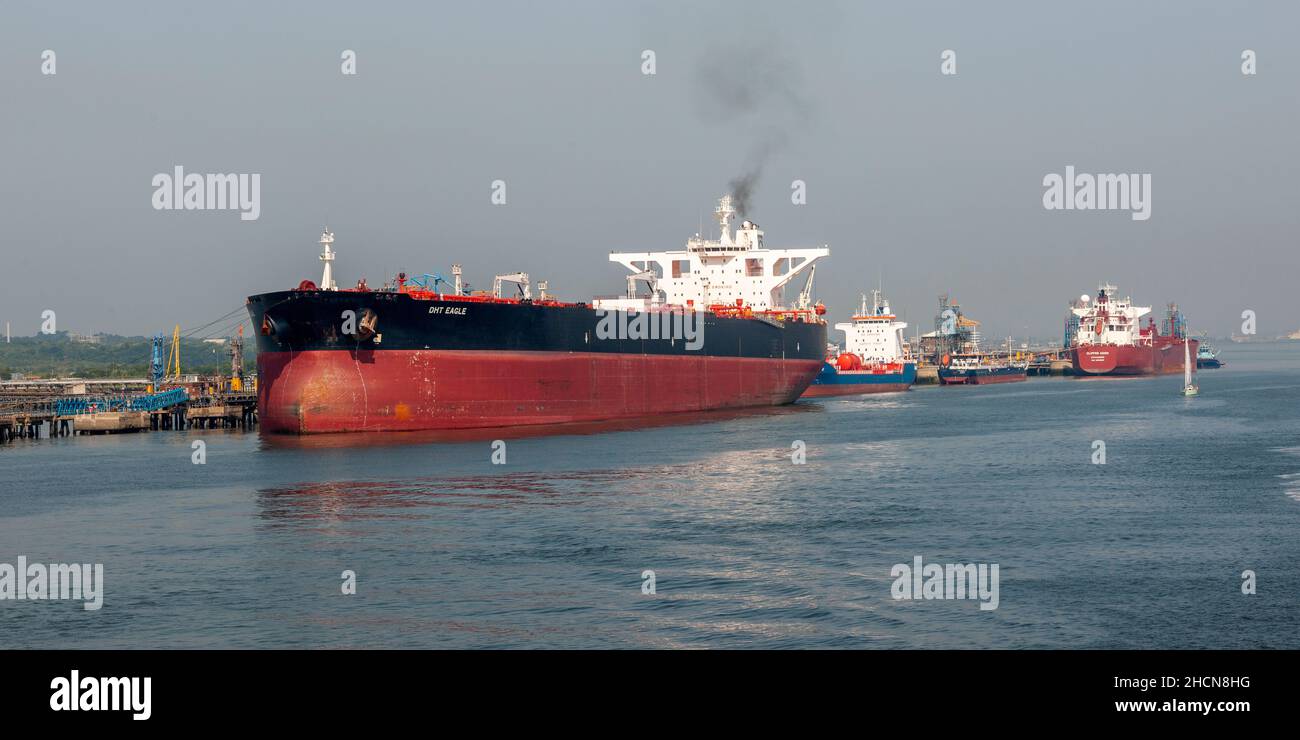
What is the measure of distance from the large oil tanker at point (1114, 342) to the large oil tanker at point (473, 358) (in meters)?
84.2

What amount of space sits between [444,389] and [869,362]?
79.4 meters

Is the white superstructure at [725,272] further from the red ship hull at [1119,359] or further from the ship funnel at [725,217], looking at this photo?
the red ship hull at [1119,359]

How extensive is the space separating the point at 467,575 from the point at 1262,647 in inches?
499

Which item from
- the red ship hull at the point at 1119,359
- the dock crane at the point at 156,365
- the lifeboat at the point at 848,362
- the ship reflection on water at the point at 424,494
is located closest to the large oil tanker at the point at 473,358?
the ship reflection on water at the point at 424,494

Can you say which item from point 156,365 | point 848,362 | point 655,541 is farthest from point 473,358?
point 848,362

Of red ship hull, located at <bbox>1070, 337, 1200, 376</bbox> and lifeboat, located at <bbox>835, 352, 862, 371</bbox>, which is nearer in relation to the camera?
lifeboat, located at <bbox>835, 352, 862, 371</bbox>

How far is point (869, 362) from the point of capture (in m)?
117

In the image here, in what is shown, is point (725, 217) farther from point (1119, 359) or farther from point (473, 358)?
point (1119, 359)

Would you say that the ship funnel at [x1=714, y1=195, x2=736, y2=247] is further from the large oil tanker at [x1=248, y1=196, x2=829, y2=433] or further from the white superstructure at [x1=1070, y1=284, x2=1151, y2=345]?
the white superstructure at [x1=1070, y1=284, x2=1151, y2=345]

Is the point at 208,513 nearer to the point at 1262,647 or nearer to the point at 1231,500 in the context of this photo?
the point at 1262,647

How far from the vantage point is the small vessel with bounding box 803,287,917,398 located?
102 m

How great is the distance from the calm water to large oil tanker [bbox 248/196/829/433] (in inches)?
80.3

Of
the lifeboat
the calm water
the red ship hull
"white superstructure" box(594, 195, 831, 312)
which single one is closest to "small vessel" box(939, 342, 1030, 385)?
the red ship hull
